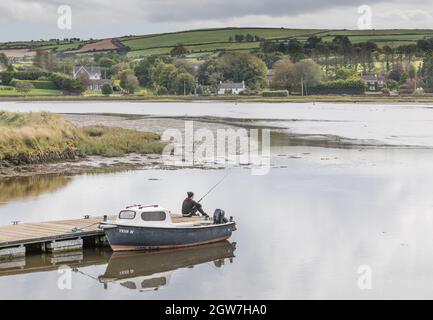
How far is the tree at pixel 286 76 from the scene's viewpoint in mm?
193000

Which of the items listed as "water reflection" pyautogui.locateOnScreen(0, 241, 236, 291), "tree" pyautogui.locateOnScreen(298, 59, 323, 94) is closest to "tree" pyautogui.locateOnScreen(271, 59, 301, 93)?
"tree" pyautogui.locateOnScreen(298, 59, 323, 94)

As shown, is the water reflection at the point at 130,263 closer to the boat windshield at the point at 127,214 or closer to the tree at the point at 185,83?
the boat windshield at the point at 127,214

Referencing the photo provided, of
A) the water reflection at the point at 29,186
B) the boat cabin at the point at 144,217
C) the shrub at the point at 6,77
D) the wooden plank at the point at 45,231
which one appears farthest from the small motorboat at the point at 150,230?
the shrub at the point at 6,77

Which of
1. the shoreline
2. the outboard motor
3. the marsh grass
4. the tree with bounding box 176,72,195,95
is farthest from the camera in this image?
the tree with bounding box 176,72,195,95

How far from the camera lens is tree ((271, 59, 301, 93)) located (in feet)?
633

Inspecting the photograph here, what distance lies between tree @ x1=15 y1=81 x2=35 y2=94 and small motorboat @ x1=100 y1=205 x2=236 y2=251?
15770 centimetres

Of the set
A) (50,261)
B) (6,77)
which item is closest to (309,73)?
(6,77)

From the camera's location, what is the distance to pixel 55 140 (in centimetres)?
5047

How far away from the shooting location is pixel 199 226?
28.2m

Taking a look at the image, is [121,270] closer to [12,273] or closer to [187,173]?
[12,273]

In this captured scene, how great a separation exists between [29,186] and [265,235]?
642 inches

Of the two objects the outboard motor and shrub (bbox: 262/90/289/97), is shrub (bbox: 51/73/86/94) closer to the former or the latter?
shrub (bbox: 262/90/289/97)

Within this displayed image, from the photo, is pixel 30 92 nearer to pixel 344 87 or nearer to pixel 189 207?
pixel 344 87
